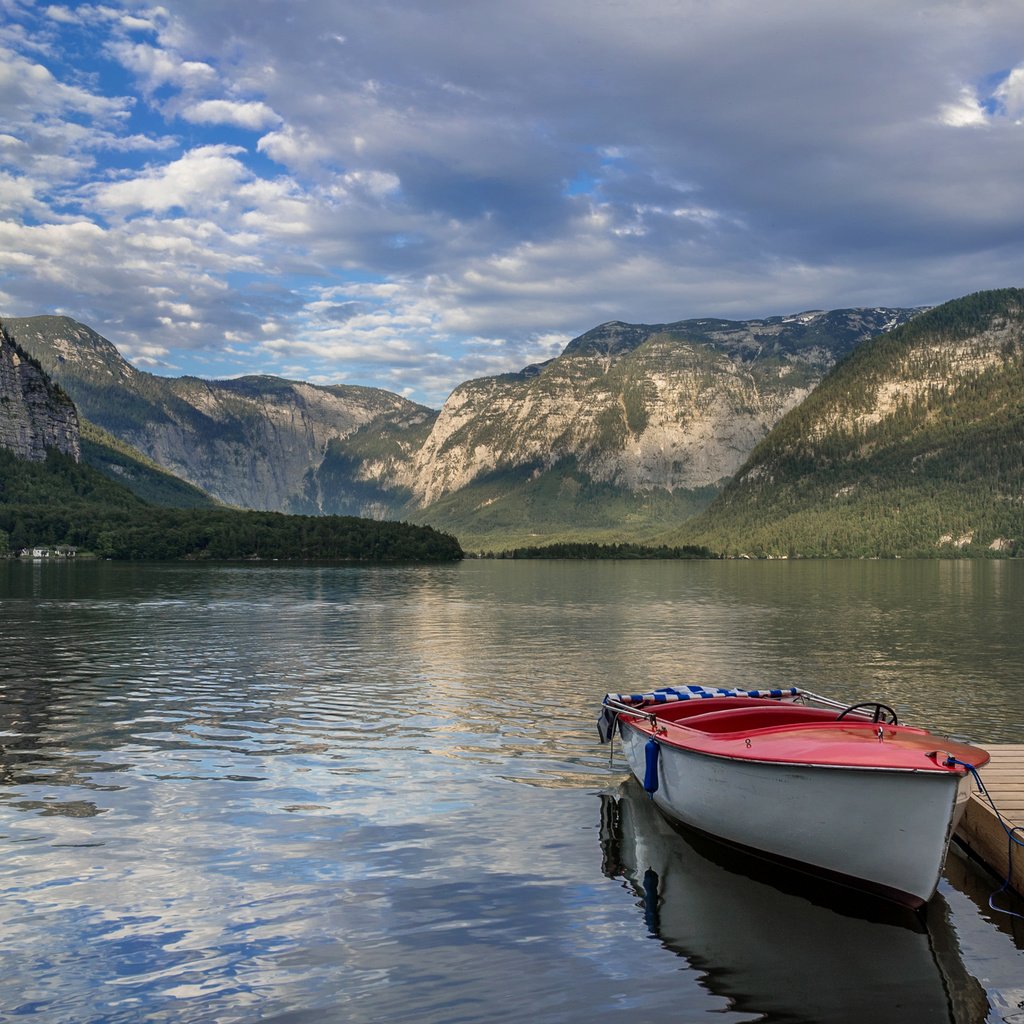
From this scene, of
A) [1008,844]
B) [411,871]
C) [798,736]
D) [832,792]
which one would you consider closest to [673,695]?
[798,736]

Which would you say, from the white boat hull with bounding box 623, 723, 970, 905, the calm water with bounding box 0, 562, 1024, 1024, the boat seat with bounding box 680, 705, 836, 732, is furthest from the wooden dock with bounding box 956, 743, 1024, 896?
the boat seat with bounding box 680, 705, 836, 732

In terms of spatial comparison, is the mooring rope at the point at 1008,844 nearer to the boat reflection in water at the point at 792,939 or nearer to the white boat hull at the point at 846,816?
the boat reflection in water at the point at 792,939

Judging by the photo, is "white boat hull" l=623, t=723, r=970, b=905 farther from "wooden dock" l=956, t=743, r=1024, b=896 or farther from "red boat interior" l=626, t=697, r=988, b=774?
"wooden dock" l=956, t=743, r=1024, b=896

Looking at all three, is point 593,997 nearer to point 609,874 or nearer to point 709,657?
point 609,874

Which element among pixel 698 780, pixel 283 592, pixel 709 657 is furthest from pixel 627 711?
pixel 283 592

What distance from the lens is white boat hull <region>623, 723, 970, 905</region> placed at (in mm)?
21109

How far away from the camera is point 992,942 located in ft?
69.9

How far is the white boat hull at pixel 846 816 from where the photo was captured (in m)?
21.1

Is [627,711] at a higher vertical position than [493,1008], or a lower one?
higher

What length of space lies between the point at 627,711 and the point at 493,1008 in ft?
53.4

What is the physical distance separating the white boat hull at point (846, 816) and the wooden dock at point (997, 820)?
123 inches

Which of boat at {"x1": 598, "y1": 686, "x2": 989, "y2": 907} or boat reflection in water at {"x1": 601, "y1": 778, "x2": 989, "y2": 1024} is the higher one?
boat at {"x1": 598, "y1": 686, "x2": 989, "y2": 907}

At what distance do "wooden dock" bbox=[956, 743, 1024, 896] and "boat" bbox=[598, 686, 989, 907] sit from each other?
5.36 feet

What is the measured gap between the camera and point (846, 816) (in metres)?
22.2
